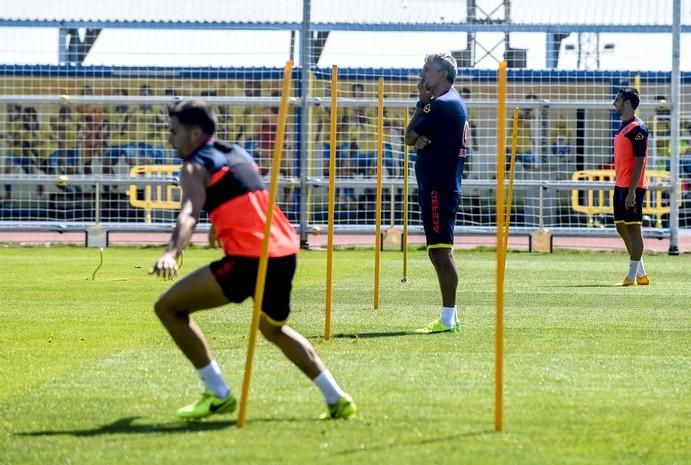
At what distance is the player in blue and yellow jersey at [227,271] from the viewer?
6727 mm

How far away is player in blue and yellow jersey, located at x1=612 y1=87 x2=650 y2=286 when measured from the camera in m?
15.4

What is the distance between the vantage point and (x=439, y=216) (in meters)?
10.9

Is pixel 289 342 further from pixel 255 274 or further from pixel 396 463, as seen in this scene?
pixel 396 463

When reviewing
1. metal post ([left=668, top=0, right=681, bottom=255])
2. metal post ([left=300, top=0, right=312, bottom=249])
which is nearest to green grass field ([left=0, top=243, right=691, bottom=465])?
metal post ([left=668, top=0, right=681, bottom=255])

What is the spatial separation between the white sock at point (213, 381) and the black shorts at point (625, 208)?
947 cm

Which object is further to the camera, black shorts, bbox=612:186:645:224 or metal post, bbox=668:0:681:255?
metal post, bbox=668:0:681:255

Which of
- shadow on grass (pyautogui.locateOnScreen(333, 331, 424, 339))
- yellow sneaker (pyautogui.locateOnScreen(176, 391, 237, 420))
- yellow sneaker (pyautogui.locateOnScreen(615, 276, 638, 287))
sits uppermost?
yellow sneaker (pyautogui.locateOnScreen(176, 391, 237, 420))

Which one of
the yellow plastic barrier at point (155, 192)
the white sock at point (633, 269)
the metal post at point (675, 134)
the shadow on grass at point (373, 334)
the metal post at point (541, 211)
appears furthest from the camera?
the yellow plastic barrier at point (155, 192)

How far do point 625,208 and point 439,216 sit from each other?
5.35 m

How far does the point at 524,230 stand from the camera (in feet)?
76.4

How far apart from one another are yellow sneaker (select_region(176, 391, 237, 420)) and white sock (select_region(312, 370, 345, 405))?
429mm

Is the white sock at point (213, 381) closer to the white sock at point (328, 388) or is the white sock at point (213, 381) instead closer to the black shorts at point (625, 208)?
the white sock at point (328, 388)

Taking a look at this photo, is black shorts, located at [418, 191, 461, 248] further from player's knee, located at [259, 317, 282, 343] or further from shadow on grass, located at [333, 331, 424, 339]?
player's knee, located at [259, 317, 282, 343]

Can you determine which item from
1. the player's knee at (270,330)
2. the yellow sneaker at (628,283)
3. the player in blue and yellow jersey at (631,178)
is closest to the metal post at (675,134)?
the player in blue and yellow jersey at (631,178)
